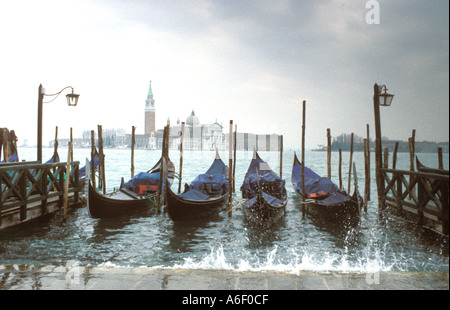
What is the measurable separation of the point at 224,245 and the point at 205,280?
3033 mm

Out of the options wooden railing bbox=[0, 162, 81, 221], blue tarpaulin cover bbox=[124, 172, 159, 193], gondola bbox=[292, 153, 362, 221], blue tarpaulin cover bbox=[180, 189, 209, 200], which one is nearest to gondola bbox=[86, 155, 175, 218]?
blue tarpaulin cover bbox=[124, 172, 159, 193]

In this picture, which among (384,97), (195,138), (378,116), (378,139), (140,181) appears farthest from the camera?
(195,138)

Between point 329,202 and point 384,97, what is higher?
point 384,97

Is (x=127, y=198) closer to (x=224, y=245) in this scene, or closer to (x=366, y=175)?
(x=224, y=245)

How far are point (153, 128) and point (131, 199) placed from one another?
9252 centimetres

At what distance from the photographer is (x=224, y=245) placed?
18.4 ft

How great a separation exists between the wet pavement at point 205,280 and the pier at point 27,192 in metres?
3.19

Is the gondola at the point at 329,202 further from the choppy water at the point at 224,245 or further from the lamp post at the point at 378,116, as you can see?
the lamp post at the point at 378,116

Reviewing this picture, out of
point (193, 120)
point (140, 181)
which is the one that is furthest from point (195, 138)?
point (140, 181)

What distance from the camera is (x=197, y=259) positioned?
15.6ft

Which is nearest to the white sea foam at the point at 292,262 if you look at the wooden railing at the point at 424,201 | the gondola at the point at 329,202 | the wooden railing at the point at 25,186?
the wooden railing at the point at 424,201

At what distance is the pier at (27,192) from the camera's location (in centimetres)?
555

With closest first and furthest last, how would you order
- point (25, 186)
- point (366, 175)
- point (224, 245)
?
point (224, 245), point (25, 186), point (366, 175)

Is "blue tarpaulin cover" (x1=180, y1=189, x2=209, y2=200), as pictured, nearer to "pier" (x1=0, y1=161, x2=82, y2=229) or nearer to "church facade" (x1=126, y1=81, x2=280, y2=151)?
"pier" (x1=0, y1=161, x2=82, y2=229)
